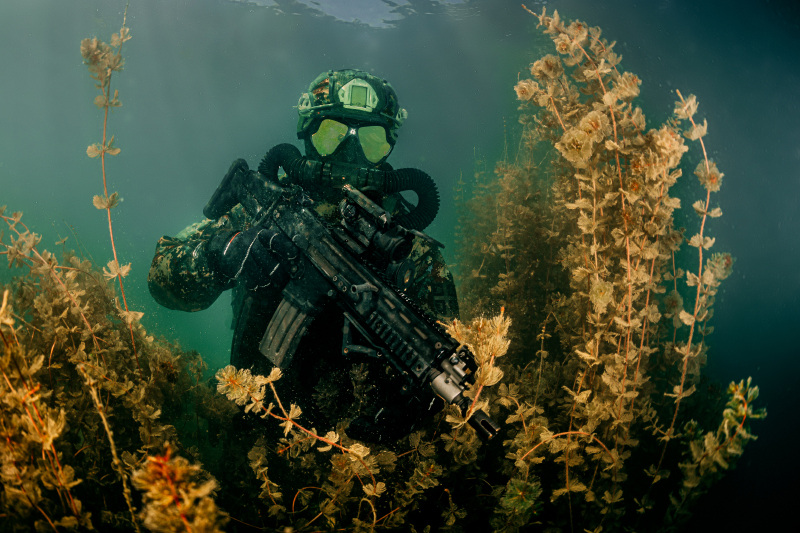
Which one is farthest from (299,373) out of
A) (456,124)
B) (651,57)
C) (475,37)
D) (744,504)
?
(456,124)

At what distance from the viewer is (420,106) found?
119 ft

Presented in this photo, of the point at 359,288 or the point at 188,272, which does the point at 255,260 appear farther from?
the point at 359,288

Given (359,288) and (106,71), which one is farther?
(359,288)

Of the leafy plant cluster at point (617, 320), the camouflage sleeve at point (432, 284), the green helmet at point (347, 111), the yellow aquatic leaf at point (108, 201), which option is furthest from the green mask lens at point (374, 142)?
the yellow aquatic leaf at point (108, 201)

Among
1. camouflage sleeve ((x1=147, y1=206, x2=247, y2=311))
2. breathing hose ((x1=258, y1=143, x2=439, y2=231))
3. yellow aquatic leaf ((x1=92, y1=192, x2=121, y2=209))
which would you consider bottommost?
camouflage sleeve ((x1=147, y1=206, x2=247, y2=311))

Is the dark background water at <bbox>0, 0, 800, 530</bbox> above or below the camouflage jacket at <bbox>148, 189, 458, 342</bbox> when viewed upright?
above

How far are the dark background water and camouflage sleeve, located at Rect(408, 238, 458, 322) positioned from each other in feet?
5.29

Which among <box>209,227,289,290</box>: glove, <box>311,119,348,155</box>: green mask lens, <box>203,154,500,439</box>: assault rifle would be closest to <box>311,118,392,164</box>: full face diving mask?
<box>311,119,348,155</box>: green mask lens

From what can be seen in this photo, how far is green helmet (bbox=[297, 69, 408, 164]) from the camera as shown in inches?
111

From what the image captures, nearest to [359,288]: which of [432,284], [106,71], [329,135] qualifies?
[432,284]

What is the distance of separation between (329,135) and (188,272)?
1583 mm

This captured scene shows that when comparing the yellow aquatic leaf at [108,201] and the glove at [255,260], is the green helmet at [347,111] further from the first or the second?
the yellow aquatic leaf at [108,201]

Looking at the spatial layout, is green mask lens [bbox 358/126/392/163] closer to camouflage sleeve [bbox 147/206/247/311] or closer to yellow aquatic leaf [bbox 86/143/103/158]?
camouflage sleeve [bbox 147/206/247/311]

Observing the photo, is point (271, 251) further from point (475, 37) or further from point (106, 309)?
point (475, 37)
